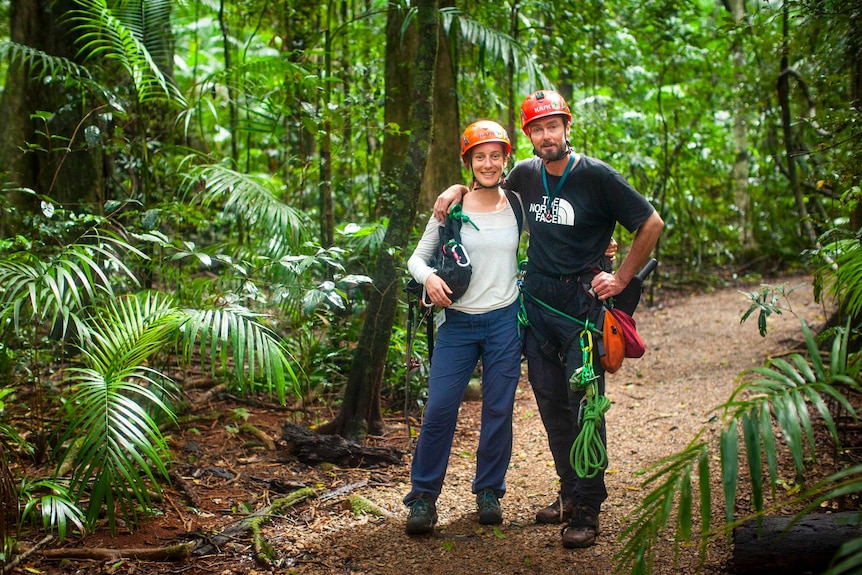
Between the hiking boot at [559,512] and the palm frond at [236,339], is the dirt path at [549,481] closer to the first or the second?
the hiking boot at [559,512]

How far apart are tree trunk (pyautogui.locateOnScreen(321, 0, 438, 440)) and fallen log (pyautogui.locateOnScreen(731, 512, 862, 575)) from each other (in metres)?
2.44

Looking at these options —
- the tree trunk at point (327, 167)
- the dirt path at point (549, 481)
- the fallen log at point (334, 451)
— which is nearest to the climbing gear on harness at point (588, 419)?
the dirt path at point (549, 481)

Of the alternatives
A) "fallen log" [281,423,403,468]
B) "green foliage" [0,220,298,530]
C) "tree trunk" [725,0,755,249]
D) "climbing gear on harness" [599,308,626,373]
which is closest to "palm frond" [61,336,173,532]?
"green foliage" [0,220,298,530]

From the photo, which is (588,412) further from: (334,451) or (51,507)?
(51,507)

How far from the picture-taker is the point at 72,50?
6344 mm

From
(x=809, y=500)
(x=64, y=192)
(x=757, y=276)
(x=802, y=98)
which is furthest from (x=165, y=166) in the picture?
(x=757, y=276)

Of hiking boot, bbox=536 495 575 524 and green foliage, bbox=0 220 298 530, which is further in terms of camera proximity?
hiking boot, bbox=536 495 575 524

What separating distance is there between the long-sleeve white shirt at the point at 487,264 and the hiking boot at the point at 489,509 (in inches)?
37.1

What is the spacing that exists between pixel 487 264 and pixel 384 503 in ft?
4.80

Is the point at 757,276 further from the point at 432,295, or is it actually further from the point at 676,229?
the point at 432,295

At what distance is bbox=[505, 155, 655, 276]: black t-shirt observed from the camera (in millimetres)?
3352

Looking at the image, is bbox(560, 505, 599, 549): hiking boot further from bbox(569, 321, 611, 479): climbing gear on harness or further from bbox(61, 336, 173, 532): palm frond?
bbox(61, 336, 173, 532): palm frond

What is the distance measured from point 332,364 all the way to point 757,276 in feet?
27.0

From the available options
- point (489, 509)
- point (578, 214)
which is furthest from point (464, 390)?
point (578, 214)
